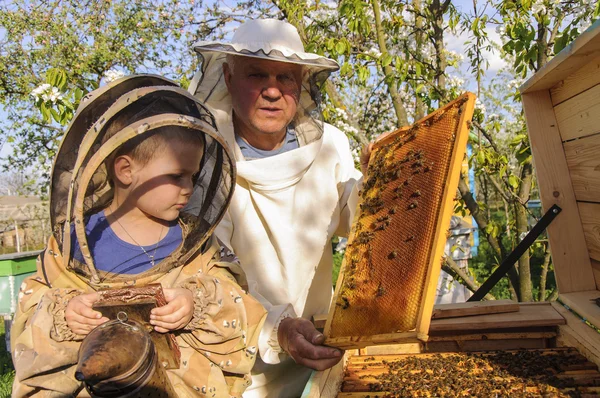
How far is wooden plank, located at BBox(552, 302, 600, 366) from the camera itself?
215 centimetres

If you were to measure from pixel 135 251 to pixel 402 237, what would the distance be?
3.21ft

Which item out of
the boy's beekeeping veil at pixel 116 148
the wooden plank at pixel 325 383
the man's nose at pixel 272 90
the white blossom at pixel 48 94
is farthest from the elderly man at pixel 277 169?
the white blossom at pixel 48 94

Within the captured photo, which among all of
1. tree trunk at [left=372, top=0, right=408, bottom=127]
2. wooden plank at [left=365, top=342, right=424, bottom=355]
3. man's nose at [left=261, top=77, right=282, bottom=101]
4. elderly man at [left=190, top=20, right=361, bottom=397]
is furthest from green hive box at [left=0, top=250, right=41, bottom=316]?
wooden plank at [left=365, top=342, right=424, bottom=355]

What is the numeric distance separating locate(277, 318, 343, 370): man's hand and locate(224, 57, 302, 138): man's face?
961mm

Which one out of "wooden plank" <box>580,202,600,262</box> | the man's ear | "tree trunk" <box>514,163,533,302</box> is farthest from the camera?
"tree trunk" <box>514,163,533,302</box>

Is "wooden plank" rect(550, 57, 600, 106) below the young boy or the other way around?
the other way around

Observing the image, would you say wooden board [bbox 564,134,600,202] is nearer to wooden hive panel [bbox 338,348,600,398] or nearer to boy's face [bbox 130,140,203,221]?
wooden hive panel [bbox 338,348,600,398]

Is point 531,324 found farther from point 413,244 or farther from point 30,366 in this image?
point 30,366

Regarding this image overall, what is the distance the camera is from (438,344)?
255 centimetres

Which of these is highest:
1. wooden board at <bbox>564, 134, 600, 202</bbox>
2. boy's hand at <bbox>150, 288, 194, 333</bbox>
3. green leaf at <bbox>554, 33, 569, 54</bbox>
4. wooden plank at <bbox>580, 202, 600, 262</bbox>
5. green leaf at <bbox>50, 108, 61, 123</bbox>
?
green leaf at <bbox>50, 108, 61, 123</bbox>

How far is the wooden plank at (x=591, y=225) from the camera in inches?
104

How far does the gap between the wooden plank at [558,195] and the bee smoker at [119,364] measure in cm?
238

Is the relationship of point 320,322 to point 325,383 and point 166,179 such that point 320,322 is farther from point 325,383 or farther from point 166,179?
point 166,179

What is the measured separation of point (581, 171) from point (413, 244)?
135 centimetres
